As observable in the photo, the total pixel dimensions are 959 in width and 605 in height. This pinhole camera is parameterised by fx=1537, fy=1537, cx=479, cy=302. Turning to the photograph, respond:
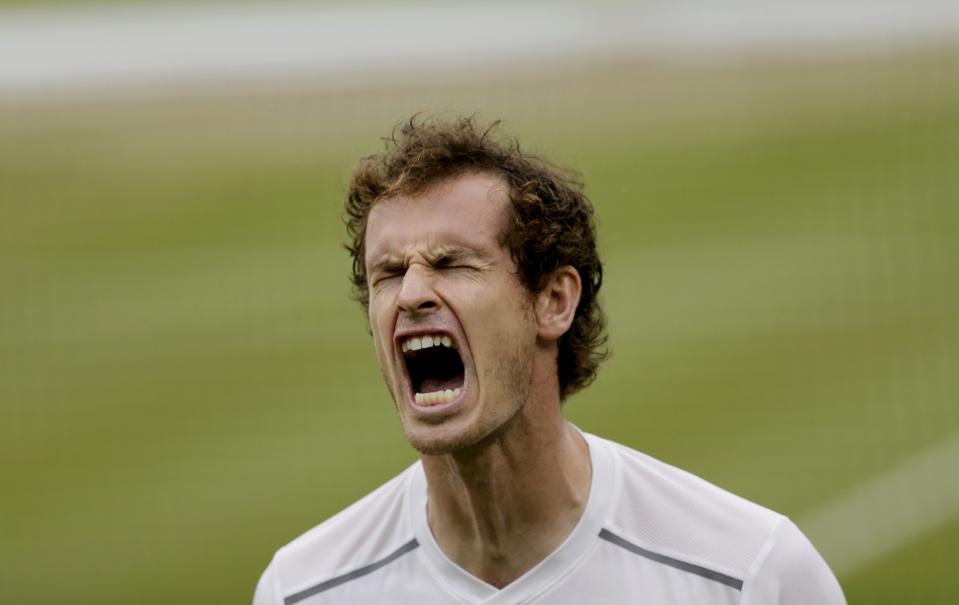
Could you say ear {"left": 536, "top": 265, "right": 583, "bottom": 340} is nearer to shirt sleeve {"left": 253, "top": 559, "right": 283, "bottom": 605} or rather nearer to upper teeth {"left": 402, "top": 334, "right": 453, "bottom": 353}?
upper teeth {"left": 402, "top": 334, "right": 453, "bottom": 353}

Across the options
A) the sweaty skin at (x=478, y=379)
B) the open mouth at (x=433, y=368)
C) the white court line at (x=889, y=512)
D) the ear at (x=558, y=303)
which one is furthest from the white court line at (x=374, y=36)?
the sweaty skin at (x=478, y=379)

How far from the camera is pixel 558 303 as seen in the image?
443 centimetres

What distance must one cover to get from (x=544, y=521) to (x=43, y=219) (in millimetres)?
8685

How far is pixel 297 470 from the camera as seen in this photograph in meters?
9.35

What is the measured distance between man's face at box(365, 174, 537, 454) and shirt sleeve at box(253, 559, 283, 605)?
70 centimetres

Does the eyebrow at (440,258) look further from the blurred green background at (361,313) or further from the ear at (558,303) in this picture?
the blurred green background at (361,313)

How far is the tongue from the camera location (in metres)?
4.50

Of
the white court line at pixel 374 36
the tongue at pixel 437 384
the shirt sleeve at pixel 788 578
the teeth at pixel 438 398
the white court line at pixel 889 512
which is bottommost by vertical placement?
the white court line at pixel 889 512

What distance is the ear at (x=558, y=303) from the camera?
171 inches

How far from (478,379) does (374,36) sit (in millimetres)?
11437

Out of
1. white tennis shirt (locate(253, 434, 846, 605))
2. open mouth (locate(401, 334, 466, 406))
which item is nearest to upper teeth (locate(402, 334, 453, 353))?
open mouth (locate(401, 334, 466, 406))

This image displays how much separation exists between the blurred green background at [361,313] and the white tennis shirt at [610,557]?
384 centimetres

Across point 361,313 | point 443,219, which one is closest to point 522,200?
point 443,219

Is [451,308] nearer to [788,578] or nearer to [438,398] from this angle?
[438,398]
